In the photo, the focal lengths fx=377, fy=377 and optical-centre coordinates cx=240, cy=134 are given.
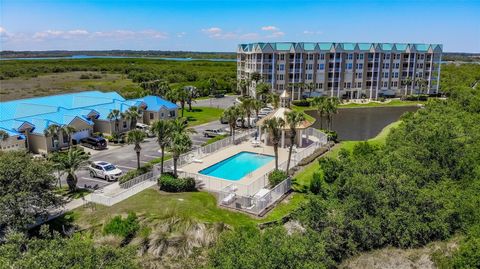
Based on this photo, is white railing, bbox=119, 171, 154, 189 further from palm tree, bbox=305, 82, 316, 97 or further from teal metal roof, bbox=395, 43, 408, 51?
teal metal roof, bbox=395, 43, 408, 51

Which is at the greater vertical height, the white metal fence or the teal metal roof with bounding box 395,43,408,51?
the teal metal roof with bounding box 395,43,408,51

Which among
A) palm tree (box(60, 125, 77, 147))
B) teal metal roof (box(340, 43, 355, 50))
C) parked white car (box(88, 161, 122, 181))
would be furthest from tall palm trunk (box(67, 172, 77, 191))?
teal metal roof (box(340, 43, 355, 50))

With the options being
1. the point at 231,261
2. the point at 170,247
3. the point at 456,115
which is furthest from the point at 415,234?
the point at 456,115

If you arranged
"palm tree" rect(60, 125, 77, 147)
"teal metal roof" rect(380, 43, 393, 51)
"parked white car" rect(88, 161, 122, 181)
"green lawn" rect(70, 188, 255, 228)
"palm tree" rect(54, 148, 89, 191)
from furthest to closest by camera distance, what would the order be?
"teal metal roof" rect(380, 43, 393, 51)
"palm tree" rect(60, 125, 77, 147)
"parked white car" rect(88, 161, 122, 181)
"palm tree" rect(54, 148, 89, 191)
"green lawn" rect(70, 188, 255, 228)

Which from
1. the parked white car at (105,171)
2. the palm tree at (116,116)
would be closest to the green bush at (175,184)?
the parked white car at (105,171)

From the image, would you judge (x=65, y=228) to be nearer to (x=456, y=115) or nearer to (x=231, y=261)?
(x=231, y=261)

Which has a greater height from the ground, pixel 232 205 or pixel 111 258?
pixel 111 258

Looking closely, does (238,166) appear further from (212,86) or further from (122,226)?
(212,86)

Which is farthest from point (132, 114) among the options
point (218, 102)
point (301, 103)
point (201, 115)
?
point (301, 103)

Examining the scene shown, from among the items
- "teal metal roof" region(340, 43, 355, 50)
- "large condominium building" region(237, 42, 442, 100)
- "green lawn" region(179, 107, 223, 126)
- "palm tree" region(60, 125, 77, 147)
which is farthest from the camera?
"teal metal roof" region(340, 43, 355, 50)
